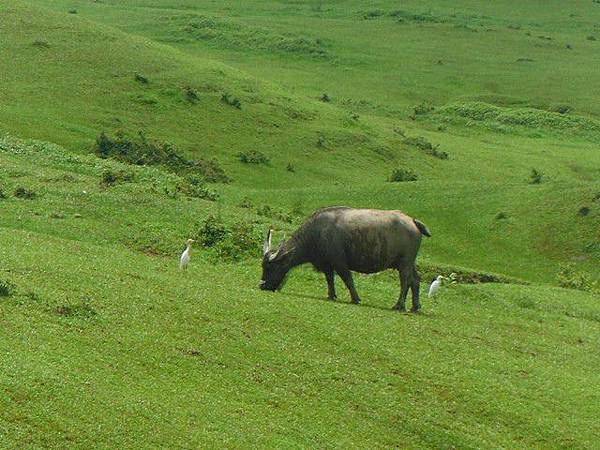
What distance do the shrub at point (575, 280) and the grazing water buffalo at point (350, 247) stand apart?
15926mm

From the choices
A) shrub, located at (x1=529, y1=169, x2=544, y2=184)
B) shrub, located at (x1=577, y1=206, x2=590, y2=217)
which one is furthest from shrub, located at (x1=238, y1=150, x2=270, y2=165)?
shrub, located at (x1=577, y1=206, x2=590, y2=217)

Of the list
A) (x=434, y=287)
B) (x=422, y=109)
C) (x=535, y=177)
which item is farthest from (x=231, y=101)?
(x=434, y=287)

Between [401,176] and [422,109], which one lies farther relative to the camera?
[422,109]

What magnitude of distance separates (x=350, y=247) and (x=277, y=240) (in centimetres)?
1027

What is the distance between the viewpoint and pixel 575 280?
44.5m

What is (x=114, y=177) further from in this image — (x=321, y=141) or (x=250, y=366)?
(x=321, y=141)

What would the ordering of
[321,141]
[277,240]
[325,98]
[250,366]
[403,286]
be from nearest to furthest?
1. [250,366]
2. [403,286]
3. [277,240]
4. [321,141]
5. [325,98]

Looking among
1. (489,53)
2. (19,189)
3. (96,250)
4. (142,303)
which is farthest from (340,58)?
(142,303)

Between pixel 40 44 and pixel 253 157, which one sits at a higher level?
pixel 40 44

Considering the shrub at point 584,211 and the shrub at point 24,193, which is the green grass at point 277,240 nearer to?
the shrub at point 24,193

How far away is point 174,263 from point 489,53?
9061cm

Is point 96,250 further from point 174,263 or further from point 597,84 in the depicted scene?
point 597,84

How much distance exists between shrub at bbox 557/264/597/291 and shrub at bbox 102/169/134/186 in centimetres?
1786

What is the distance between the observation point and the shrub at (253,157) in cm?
6412
